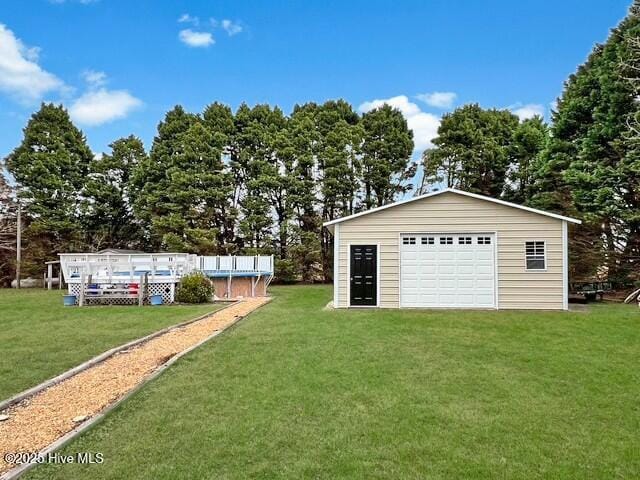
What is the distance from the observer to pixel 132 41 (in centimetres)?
1477

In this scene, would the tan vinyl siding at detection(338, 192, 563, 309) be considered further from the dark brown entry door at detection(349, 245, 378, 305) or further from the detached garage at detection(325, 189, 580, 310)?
the dark brown entry door at detection(349, 245, 378, 305)

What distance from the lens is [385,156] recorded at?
27453 mm

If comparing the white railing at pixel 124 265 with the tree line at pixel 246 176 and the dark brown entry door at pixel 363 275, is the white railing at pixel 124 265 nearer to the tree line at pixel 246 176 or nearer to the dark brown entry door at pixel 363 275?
the dark brown entry door at pixel 363 275

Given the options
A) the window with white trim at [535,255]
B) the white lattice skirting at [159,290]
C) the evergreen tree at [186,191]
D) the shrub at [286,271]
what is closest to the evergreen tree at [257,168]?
the evergreen tree at [186,191]

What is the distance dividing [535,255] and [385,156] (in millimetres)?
16090

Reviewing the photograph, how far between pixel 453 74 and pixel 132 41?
11.6m

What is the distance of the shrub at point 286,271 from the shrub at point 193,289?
10103 mm

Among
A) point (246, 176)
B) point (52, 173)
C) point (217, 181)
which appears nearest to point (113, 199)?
point (52, 173)

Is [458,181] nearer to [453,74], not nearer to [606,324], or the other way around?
[453,74]

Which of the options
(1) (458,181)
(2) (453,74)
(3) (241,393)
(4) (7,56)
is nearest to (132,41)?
(4) (7,56)

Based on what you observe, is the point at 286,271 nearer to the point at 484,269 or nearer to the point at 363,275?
the point at 363,275

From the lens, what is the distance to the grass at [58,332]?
19.3ft

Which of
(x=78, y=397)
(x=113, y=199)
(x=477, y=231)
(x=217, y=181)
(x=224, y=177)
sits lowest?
(x=78, y=397)

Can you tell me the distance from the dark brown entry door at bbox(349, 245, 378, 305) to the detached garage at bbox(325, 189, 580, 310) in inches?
1.0
